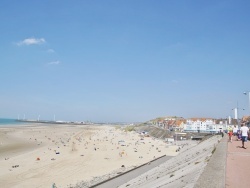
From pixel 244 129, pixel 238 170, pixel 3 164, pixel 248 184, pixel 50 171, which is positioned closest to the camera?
pixel 248 184

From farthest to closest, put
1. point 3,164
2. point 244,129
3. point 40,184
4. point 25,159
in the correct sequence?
1. point 25,159
2. point 3,164
3. point 40,184
4. point 244,129

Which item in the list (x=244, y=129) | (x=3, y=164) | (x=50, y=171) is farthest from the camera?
(x=3, y=164)

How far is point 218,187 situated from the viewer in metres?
7.27

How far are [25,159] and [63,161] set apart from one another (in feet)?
18.0

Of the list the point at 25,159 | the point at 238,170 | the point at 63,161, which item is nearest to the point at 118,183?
the point at 238,170

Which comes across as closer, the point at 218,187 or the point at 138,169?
the point at 218,187

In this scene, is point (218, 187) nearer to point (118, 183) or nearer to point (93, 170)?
point (118, 183)

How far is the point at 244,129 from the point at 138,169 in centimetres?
1010

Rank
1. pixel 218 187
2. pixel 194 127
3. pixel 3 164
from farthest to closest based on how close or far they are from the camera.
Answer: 1. pixel 194 127
2. pixel 3 164
3. pixel 218 187

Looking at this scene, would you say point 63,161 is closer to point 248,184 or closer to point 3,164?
point 3,164

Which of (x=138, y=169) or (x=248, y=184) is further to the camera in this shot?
(x=138, y=169)

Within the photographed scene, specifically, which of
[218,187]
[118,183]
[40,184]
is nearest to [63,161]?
[40,184]

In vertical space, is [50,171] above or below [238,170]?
below

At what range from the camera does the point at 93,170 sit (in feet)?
100
